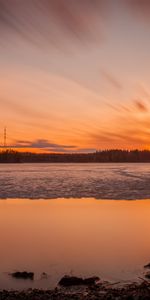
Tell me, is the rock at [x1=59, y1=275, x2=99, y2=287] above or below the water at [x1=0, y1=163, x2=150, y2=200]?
below

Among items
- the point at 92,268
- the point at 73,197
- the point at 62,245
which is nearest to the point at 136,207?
the point at 73,197

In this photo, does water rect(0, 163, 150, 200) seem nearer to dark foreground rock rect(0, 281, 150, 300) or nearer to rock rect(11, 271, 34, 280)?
rock rect(11, 271, 34, 280)

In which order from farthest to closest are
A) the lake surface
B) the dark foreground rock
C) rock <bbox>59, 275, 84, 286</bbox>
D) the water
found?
the water, the lake surface, rock <bbox>59, 275, 84, 286</bbox>, the dark foreground rock

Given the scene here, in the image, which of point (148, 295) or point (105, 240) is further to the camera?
point (105, 240)

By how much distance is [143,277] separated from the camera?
8.38m

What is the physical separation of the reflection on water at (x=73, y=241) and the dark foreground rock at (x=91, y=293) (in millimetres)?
669

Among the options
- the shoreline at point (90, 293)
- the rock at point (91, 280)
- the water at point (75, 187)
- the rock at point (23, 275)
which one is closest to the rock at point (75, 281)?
the rock at point (91, 280)

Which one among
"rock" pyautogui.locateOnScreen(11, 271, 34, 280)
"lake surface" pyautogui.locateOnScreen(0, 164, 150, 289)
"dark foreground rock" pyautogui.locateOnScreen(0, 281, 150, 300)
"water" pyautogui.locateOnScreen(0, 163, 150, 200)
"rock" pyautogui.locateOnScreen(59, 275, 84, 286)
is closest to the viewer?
"dark foreground rock" pyautogui.locateOnScreen(0, 281, 150, 300)

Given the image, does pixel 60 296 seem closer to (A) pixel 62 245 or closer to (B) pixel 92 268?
(B) pixel 92 268

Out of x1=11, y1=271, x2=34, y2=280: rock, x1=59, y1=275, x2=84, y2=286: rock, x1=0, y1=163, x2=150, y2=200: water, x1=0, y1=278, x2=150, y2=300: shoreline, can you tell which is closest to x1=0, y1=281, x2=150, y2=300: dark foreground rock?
x1=0, y1=278, x2=150, y2=300: shoreline

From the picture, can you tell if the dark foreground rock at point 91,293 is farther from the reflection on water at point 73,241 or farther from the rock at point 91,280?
the reflection on water at point 73,241

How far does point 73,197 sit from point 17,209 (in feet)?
21.9

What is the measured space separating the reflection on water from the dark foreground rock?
0.67 m

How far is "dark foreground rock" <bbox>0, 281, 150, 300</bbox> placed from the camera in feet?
21.8
